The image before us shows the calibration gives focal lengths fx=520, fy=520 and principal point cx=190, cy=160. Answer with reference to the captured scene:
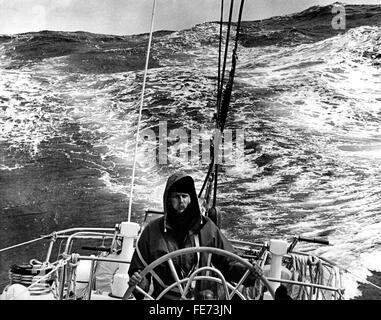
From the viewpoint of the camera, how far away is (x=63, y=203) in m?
20.8

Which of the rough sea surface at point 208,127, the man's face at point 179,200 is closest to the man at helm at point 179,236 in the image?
the man's face at point 179,200

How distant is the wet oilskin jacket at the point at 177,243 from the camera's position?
2768 millimetres

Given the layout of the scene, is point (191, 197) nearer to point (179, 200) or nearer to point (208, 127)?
point (179, 200)

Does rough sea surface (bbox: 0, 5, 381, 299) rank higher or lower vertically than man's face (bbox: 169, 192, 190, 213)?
higher

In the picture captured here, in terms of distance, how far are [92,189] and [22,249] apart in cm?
577

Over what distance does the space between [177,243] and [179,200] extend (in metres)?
0.24

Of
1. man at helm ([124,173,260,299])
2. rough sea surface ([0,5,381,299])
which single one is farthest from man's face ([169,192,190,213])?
rough sea surface ([0,5,381,299])

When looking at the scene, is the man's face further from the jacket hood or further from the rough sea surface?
the rough sea surface

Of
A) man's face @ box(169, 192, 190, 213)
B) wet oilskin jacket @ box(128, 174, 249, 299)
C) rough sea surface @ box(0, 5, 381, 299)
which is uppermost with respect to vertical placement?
rough sea surface @ box(0, 5, 381, 299)

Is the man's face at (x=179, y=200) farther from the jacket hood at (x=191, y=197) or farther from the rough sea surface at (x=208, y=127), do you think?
the rough sea surface at (x=208, y=127)

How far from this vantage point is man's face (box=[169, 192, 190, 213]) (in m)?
2.81

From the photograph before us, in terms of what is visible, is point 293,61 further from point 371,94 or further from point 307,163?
point 307,163

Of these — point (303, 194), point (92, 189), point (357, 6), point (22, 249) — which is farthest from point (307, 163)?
point (357, 6)

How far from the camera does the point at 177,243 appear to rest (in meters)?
2.83
